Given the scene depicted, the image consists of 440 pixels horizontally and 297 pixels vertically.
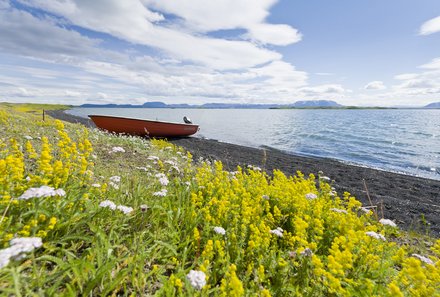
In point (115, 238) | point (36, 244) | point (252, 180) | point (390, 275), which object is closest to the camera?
point (36, 244)

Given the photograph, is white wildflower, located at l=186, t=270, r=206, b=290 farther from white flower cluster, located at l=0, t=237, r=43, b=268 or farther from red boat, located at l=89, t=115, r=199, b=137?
red boat, located at l=89, t=115, r=199, b=137

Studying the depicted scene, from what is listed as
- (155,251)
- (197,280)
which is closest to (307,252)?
(197,280)

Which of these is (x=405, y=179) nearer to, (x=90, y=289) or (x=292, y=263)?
(x=292, y=263)

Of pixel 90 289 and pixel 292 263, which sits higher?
pixel 90 289

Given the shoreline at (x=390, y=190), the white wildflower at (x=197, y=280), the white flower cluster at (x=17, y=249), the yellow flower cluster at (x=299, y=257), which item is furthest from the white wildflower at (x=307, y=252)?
the shoreline at (x=390, y=190)

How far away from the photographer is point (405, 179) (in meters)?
16.1

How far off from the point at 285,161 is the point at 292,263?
58.5ft

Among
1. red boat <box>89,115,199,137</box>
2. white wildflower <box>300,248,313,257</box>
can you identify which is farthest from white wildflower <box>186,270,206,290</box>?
red boat <box>89,115,199,137</box>

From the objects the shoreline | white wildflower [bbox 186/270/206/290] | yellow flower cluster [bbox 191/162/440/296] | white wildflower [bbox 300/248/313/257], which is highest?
white wildflower [bbox 186/270/206/290]

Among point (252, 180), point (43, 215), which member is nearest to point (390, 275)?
point (252, 180)

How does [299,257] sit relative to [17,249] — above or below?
below

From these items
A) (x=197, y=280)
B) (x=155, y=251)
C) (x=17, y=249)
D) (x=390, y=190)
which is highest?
(x=17, y=249)

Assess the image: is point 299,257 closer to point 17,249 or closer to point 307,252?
point 307,252

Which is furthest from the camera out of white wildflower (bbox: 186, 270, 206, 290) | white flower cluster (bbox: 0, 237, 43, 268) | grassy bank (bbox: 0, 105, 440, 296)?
grassy bank (bbox: 0, 105, 440, 296)
